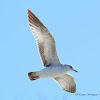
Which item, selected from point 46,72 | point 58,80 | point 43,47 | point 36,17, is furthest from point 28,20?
point 58,80

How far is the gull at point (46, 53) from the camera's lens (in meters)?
12.7

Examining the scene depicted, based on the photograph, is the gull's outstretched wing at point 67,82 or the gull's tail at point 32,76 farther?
the gull's outstretched wing at point 67,82

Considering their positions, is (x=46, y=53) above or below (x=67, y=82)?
above

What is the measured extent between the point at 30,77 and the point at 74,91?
86.7 inches

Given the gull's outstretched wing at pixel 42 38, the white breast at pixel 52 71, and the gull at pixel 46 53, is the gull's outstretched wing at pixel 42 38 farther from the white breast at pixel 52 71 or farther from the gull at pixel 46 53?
the white breast at pixel 52 71

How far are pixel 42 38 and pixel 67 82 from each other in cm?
235

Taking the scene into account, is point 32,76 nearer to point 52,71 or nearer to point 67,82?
point 52,71

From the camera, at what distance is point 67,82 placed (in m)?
14.1

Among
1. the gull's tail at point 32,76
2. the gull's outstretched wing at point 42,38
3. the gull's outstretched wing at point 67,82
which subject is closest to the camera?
the gull's outstretched wing at point 42,38

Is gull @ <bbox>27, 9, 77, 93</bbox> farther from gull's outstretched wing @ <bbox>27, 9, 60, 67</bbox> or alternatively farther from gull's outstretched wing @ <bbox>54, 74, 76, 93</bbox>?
gull's outstretched wing @ <bbox>54, 74, 76, 93</bbox>

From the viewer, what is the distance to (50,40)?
1265 centimetres

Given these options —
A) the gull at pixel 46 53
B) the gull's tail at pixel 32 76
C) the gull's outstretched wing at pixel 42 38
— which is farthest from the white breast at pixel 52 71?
the gull's outstretched wing at pixel 42 38

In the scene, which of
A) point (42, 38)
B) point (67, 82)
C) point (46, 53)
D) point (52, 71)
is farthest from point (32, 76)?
point (67, 82)

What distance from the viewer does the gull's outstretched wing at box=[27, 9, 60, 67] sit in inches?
499
